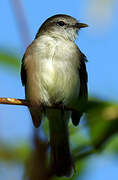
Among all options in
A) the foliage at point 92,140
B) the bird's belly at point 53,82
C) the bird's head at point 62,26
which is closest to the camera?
the foliage at point 92,140

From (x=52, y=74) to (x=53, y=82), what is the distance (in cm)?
12

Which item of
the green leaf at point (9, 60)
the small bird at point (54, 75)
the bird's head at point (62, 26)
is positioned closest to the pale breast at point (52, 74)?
the small bird at point (54, 75)

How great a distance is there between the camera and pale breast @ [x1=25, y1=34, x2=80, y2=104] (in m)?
4.30

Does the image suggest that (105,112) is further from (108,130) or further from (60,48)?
(60,48)

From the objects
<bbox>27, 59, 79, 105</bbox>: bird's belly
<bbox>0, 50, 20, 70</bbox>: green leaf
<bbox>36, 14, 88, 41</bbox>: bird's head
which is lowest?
<bbox>27, 59, 79, 105</bbox>: bird's belly

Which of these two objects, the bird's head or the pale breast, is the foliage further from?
the bird's head

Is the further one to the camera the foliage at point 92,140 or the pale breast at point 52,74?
the pale breast at point 52,74

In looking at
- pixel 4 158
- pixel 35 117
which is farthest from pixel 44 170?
pixel 35 117

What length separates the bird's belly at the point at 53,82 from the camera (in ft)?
14.1

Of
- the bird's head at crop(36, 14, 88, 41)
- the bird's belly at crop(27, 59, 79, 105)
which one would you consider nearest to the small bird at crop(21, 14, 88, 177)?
the bird's belly at crop(27, 59, 79, 105)

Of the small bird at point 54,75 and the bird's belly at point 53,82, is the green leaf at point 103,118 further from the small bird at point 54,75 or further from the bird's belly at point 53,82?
the bird's belly at point 53,82

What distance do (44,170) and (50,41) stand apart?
426 cm

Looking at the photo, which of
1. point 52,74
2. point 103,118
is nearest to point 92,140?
point 103,118

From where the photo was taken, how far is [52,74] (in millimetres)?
4270
